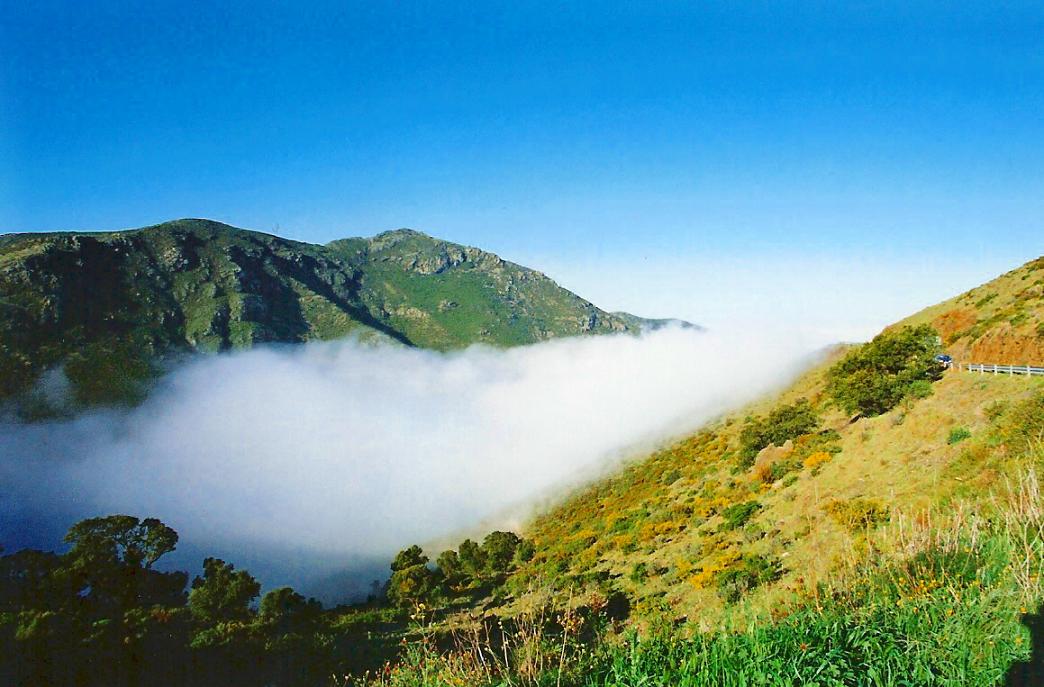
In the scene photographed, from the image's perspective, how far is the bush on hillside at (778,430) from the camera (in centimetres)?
3994

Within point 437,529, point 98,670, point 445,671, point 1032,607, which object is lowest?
point 437,529

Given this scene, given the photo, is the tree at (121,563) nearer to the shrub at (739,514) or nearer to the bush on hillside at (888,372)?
the shrub at (739,514)

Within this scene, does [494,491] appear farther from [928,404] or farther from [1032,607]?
[1032,607]

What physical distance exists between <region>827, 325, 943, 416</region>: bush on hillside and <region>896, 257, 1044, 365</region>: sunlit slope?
14.2ft

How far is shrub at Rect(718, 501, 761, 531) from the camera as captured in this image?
28.6m

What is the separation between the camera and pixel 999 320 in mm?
43969

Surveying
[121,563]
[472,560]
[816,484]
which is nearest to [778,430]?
[816,484]

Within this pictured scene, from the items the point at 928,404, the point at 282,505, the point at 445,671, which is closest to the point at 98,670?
the point at 445,671

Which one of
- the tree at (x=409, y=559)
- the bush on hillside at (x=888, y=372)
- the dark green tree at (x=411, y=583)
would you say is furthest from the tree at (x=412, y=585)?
the bush on hillside at (x=888, y=372)

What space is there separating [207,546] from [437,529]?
6863 cm

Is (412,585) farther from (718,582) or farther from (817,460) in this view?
(718,582)

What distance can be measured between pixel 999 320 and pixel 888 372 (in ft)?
53.9

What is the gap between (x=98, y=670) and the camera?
37938 millimetres

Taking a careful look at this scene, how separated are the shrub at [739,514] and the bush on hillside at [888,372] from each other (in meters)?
12.1
